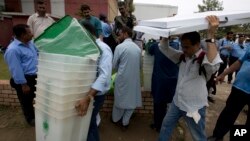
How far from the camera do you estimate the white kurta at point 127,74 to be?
12.4 feet

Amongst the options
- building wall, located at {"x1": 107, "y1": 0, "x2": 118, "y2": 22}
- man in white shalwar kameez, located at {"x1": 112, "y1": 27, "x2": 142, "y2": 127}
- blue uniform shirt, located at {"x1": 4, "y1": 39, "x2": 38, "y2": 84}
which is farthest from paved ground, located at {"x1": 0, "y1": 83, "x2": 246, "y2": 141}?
building wall, located at {"x1": 107, "y1": 0, "x2": 118, "y2": 22}

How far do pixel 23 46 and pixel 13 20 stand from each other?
1102 cm

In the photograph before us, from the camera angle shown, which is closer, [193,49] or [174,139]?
[193,49]

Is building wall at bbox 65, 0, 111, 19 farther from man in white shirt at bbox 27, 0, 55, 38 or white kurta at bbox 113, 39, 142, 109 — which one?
white kurta at bbox 113, 39, 142, 109

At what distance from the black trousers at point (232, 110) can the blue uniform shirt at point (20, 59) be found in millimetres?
2880

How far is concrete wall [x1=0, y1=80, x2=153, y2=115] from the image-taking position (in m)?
4.35

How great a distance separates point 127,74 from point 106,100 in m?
0.79

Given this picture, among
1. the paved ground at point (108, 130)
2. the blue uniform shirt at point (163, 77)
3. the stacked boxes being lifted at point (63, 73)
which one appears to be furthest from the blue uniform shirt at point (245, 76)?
the stacked boxes being lifted at point (63, 73)

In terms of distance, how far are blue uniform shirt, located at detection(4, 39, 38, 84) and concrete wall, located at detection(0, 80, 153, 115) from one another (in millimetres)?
966

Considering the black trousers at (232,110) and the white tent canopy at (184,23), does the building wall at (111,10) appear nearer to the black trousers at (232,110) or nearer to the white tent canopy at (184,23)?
the black trousers at (232,110)

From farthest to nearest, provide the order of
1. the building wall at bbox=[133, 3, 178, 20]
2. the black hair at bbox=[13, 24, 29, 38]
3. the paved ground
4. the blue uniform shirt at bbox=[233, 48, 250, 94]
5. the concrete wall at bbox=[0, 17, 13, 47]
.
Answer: the building wall at bbox=[133, 3, 178, 20] → the concrete wall at bbox=[0, 17, 13, 47] → the paved ground → the black hair at bbox=[13, 24, 29, 38] → the blue uniform shirt at bbox=[233, 48, 250, 94]

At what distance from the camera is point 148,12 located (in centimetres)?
2114

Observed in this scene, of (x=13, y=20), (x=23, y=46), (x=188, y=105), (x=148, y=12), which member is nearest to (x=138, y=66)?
(x=188, y=105)

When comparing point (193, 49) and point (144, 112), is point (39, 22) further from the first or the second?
point (193, 49)
